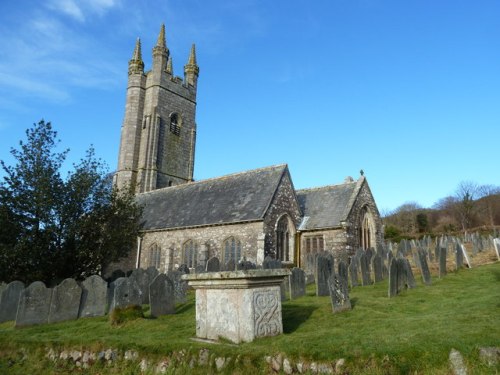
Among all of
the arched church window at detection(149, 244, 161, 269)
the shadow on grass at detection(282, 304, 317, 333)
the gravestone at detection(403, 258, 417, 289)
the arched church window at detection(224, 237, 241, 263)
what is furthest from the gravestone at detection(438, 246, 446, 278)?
the arched church window at detection(149, 244, 161, 269)

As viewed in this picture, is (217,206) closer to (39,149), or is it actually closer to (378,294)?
(39,149)

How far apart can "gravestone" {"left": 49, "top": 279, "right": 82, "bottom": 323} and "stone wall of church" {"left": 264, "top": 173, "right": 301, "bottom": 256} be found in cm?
1008

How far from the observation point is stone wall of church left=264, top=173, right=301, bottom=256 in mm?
19391

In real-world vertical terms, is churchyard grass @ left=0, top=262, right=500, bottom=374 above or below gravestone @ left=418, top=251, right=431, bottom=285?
below

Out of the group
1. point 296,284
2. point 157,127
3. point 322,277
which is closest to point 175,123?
point 157,127

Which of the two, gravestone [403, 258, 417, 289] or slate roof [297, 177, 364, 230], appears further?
slate roof [297, 177, 364, 230]

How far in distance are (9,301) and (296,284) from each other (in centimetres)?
866

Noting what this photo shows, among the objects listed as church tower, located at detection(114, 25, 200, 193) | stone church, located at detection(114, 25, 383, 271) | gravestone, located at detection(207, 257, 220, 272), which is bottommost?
gravestone, located at detection(207, 257, 220, 272)

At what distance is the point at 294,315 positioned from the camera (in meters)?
7.76

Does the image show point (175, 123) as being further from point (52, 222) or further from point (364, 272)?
point (364, 272)

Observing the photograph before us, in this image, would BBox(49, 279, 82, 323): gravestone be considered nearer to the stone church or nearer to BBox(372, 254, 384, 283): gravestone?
the stone church

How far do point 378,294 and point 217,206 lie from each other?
13587 mm

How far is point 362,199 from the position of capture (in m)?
22.4

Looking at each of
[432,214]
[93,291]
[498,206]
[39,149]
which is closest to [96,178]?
[39,149]
